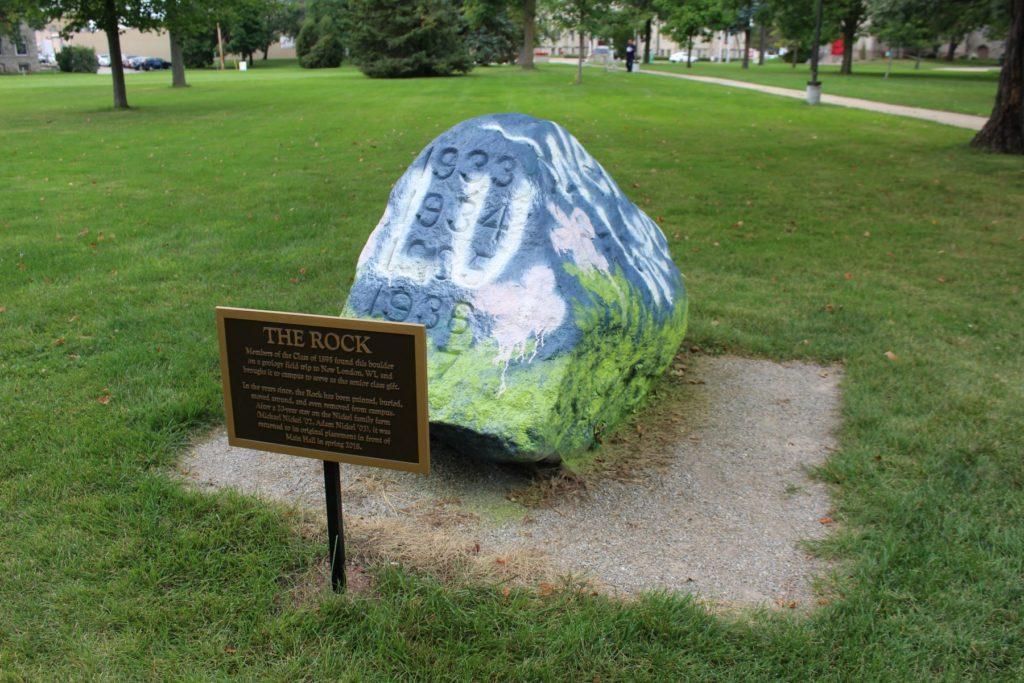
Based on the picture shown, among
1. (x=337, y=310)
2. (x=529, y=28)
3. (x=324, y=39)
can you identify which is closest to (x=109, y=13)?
(x=337, y=310)

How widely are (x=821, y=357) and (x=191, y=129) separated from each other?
16.9 m

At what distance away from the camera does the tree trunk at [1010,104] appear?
587 inches

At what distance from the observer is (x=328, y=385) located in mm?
3365

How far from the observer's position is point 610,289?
15.9 ft

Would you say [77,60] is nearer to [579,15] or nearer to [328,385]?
[579,15]

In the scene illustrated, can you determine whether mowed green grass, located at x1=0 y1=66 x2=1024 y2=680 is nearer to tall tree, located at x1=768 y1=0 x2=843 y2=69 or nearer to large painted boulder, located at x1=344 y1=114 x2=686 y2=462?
large painted boulder, located at x1=344 y1=114 x2=686 y2=462

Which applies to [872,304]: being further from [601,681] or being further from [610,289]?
[601,681]

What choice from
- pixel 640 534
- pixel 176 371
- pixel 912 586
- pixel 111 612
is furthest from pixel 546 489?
pixel 176 371

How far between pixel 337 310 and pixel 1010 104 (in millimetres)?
14316

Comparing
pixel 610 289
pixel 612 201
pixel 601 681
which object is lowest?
pixel 601 681

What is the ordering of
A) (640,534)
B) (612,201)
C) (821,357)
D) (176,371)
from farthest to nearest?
(821,357)
(176,371)
(612,201)
(640,534)

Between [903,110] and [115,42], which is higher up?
[115,42]

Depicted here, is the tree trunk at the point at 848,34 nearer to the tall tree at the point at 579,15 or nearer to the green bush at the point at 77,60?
the tall tree at the point at 579,15

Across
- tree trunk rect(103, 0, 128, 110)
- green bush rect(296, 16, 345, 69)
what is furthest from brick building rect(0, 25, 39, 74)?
tree trunk rect(103, 0, 128, 110)
